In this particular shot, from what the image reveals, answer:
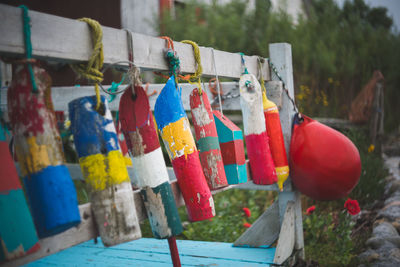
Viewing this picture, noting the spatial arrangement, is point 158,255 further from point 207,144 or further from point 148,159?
point 148,159

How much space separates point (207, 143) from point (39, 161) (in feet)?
2.34

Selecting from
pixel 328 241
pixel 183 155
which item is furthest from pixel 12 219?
pixel 328 241

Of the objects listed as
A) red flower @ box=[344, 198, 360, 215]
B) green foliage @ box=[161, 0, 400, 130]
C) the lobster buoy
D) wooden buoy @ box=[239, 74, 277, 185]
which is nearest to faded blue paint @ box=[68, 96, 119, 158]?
wooden buoy @ box=[239, 74, 277, 185]

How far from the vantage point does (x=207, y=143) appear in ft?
5.10

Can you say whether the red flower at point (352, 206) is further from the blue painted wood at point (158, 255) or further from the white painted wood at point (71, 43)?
the white painted wood at point (71, 43)

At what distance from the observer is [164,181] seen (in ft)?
4.19

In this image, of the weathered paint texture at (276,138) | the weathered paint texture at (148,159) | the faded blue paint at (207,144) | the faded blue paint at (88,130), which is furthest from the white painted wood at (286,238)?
the faded blue paint at (88,130)

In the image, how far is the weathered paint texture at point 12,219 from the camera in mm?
912

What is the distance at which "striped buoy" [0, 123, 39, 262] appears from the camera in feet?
2.99

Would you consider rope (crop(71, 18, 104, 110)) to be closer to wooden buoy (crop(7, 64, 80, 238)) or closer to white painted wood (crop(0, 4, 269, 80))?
white painted wood (crop(0, 4, 269, 80))

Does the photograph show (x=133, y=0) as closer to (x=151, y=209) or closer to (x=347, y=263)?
(x=347, y=263)

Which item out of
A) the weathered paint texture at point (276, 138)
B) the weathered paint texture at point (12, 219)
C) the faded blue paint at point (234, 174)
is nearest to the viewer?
the weathered paint texture at point (12, 219)

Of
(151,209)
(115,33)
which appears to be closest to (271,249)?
(151,209)

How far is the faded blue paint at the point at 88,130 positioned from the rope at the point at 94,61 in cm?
7
